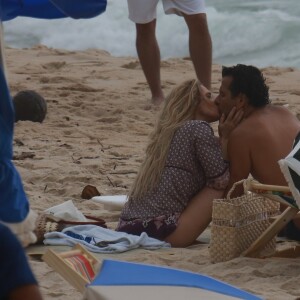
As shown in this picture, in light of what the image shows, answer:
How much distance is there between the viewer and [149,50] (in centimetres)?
811

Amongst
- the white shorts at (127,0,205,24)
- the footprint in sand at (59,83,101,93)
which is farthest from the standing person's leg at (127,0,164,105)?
the footprint in sand at (59,83,101,93)

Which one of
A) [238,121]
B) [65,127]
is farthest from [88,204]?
[65,127]

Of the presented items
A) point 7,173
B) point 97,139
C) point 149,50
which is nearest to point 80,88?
point 149,50

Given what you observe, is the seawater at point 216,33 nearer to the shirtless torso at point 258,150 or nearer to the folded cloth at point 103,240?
the shirtless torso at point 258,150

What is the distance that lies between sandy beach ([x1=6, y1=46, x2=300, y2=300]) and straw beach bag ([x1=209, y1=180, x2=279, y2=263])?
0.24 feet

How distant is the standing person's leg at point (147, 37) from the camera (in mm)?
7898

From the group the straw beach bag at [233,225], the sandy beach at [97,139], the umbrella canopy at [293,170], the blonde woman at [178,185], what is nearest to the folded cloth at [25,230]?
the sandy beach at [97,139]

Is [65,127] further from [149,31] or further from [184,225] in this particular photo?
[184,225]

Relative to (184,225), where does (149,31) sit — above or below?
above

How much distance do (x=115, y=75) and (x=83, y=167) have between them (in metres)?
4.02

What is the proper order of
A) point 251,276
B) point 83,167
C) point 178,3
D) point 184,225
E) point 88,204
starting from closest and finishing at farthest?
point 251,276, point 184,225, point 88,204, point 83,167, point 178,3

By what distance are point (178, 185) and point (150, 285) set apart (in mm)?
2133

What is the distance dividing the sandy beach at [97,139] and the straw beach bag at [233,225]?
0.07 meters

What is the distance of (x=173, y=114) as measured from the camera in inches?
198
